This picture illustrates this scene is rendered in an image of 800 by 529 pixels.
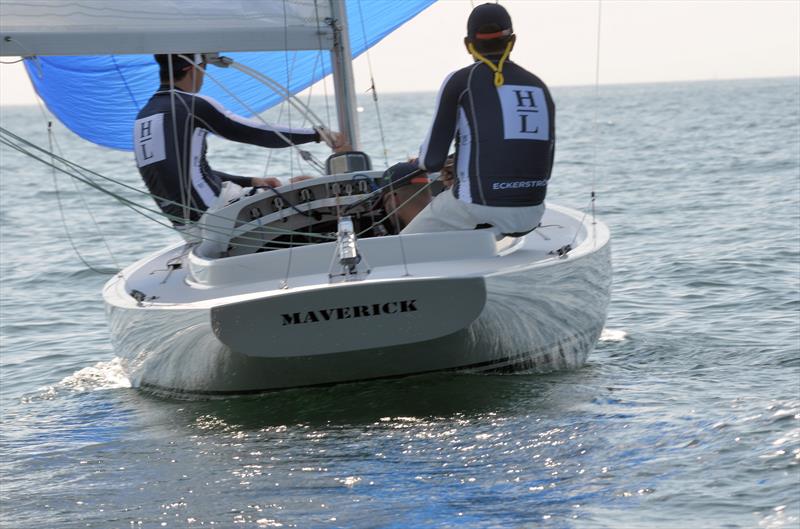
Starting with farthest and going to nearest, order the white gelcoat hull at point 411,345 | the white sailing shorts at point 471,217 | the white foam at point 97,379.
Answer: the white foam at point 97,379 < the white sailing shorts at point 471,217 < the white gelcoat hull at point 411,345

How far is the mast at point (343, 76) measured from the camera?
244 inches

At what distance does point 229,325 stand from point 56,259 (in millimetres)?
6985

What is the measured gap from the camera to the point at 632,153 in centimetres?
2094

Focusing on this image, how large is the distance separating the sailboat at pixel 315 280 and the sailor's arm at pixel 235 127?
0.82 ft

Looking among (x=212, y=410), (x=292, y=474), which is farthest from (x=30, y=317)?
(x=292, y=474)

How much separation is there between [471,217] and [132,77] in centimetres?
322

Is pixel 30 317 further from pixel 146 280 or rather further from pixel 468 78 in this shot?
pixel 468 78

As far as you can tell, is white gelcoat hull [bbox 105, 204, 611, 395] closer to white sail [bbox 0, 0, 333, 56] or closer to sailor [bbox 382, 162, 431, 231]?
sailor [bbox 382, 162, 431, 231]

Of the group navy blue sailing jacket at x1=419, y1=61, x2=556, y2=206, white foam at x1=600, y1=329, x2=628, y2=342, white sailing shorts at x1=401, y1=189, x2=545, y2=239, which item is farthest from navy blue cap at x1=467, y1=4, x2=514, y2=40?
white foam at x1=600, y1=329, x2=628, y2=342

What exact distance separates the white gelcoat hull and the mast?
1.64 metres

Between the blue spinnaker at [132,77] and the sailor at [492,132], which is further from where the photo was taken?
the blue spinnaker at [132,77]

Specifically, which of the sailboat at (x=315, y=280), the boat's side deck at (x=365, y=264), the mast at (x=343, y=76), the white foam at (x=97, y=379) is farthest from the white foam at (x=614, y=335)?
the white foam at (x=97, y=379)

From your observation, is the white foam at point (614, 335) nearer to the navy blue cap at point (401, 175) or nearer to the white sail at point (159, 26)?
the navy blue cap at point (401, 175)

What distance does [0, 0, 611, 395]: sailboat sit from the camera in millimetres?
4332
